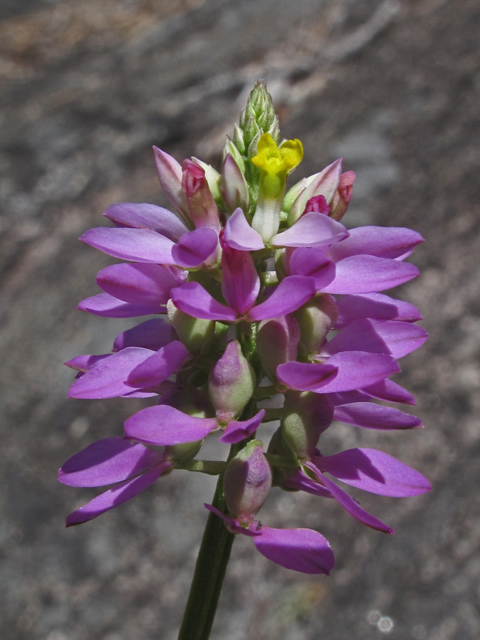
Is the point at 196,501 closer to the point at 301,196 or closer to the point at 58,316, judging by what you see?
the point at 58,316

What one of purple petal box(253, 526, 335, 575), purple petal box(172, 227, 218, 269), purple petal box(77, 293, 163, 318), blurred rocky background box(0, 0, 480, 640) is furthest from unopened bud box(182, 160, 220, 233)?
blurred rocky background box(0, 0, 480, 640)

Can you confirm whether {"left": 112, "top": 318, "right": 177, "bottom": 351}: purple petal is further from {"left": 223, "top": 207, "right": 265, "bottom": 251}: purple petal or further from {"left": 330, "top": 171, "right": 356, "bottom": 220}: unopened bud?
{"left": 330, "top": 171, "right": 356, "bottom": 220}: unopened bud

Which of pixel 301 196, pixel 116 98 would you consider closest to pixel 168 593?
pixel 301 196

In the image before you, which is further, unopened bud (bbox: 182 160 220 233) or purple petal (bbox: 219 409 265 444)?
unopened bud (bbox: 182 160 220 233)

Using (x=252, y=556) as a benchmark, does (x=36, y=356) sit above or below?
above

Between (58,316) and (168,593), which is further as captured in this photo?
(58,316)

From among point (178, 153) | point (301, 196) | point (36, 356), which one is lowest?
point (36, 356)

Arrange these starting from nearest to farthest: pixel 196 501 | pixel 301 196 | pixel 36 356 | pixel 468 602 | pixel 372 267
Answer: pixel 372 267, pixel 301 196, pixel 468 602, pixel 196 501, pixel 36 356
